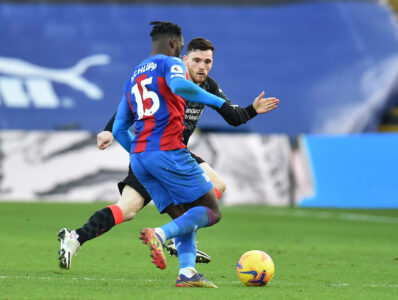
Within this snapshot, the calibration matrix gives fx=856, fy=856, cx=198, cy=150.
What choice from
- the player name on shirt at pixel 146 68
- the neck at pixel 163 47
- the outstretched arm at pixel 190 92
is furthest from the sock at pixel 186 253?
the neck at pixel 163 47

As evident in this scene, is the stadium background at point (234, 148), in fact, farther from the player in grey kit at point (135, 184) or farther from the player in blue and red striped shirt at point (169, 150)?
the player in blue and red striped shirt at point (169, 150)

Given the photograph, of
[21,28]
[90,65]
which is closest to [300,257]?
[90,65]

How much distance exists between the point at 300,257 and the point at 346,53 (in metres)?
20.9

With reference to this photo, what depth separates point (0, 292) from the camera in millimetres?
5988

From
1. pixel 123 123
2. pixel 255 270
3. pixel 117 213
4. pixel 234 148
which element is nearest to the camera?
pixel 255 270

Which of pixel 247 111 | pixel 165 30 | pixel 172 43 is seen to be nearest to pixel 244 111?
pixel 247 111

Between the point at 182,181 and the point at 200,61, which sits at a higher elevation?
the point at 200,61

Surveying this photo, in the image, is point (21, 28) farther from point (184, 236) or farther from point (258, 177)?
point (184, 236)

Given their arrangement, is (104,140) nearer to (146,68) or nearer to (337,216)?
(146,68)

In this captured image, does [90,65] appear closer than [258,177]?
No

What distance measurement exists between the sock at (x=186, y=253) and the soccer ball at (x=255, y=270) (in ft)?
1.41

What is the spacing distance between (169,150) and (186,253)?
0.83 meters

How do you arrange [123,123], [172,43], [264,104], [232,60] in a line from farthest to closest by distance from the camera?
[232,60] → [123,123] → [172,43] → [264,104]

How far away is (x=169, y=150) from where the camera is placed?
6457mm
